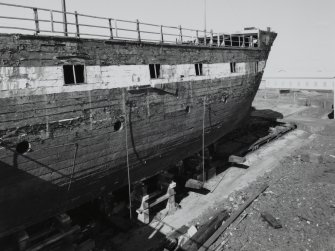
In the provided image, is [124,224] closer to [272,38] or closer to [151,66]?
[151,66]

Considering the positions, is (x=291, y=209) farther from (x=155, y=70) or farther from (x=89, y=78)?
(x=89, y=78)

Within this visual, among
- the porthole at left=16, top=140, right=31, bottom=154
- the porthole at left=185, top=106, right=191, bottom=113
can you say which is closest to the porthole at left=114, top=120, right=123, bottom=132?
the porthole at left=16, top=140, right=31, bottom=154

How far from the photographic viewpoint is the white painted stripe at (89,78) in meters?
6.51

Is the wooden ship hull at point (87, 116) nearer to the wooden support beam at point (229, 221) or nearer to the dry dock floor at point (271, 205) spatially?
the dry dock floor at point (271, 205)

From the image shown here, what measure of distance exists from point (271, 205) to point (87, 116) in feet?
26.6

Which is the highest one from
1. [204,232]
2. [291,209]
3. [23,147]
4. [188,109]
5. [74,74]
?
[74,74]

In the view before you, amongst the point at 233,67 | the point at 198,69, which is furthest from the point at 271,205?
the point at 233,67

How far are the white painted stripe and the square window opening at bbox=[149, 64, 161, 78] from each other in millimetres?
129

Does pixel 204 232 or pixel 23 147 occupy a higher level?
pixel 23 147

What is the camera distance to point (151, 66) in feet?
32.2

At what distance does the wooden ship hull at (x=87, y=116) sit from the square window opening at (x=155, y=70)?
10 cm

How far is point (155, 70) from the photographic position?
9.89 metres

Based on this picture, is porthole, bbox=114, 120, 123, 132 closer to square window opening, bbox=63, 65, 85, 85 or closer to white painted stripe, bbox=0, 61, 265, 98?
white painted stripe, bbox=0, 61, 265, 98

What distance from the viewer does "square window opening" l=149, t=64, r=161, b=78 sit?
9844 millimetres
